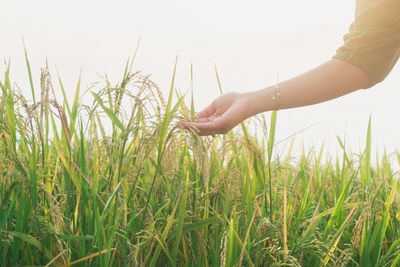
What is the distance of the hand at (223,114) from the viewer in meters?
1.73

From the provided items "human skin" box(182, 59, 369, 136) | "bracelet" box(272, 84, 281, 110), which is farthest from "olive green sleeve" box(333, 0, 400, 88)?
"bracelet" box(272, 84, 281, 110)

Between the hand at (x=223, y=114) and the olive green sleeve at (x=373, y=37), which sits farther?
the olive green sleeve at (x=373, y=37)

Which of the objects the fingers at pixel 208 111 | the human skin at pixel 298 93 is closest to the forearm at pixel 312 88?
the human skin at pixel 298 93

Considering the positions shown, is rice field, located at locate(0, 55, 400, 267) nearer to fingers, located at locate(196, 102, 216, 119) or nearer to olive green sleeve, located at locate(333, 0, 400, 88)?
fingers, located at locate(196, 102, 216, 119)

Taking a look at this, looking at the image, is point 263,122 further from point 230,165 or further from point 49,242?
point 49,242

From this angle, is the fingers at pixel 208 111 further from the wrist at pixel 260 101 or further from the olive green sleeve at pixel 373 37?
the olive green sleeve at pixel 373 37

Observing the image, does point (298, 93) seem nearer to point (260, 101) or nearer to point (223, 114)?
point (260, 101)

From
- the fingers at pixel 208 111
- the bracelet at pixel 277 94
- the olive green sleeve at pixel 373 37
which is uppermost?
the olive green sleeve at pixel 373 37

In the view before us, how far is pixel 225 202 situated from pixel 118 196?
456 millimetres

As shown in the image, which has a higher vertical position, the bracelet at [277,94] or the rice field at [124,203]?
the bracelet at [277,94]

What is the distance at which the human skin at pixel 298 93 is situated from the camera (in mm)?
1926

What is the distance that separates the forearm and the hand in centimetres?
5

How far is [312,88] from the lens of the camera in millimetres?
1997

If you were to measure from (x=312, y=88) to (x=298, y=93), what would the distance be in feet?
0.22
